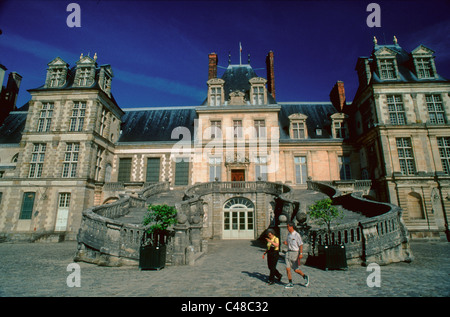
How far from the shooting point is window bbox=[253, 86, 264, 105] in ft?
77.4

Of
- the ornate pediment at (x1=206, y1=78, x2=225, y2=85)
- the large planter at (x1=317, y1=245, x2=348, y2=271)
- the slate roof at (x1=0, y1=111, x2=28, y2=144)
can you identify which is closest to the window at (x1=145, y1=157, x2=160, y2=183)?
the ornate pediment at (x1=206, y1=78, x2=225, y2=85)

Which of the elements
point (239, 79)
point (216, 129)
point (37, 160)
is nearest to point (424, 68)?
point (239, 79)

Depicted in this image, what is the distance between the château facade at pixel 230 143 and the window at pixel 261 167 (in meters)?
0.09

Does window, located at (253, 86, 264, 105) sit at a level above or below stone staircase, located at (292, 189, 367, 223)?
above

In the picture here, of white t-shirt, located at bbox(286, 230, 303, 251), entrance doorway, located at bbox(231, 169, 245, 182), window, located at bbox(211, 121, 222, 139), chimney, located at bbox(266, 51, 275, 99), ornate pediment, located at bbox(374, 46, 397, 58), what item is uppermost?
chimney, located at bbox(266, 51, 275, 99)

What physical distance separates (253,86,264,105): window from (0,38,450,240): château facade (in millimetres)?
175

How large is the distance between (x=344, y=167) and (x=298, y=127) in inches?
231

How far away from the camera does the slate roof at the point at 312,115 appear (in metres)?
24.4

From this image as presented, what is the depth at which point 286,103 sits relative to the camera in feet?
93.8

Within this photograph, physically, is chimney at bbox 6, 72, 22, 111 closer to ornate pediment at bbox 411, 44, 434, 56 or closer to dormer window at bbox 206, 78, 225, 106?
dormer window at bbox 206, 78, 225, 106

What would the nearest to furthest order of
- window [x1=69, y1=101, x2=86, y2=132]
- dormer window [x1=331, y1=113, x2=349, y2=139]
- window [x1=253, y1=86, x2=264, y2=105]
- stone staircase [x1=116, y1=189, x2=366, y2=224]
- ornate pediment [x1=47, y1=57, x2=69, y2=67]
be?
stone staircase [x1=116, y1=189, x2=366, y2=224] < window [x1=69, y1=101, x2=86, y2=132] < ornate pediment [x1=47, y1=57, x2=69, y2=67] < window [x1=253, y1=86, x2=264, y2=105] < dormer window [x1=331, y1=113, x2=349, y2=139]

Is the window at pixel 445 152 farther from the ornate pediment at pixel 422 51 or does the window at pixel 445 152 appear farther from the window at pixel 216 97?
the window at pixel 216 97

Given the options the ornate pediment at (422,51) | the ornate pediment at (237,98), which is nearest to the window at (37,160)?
the ornate pediment at (237,98)
